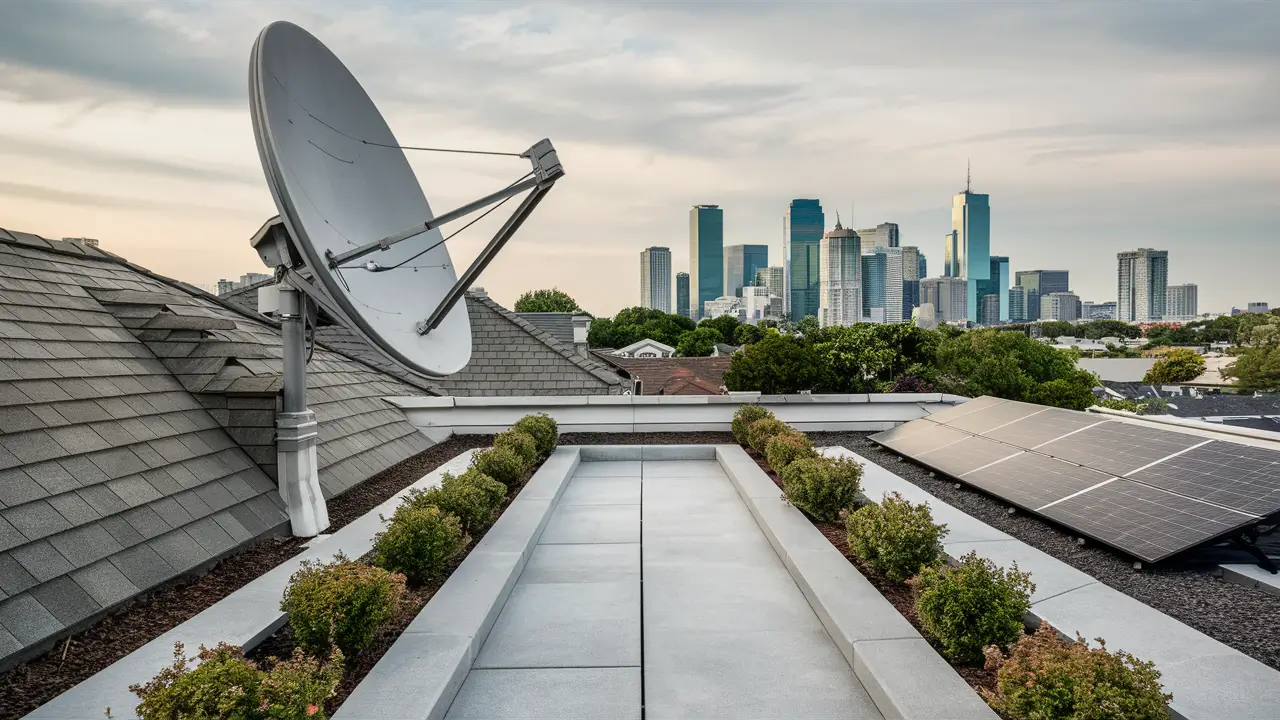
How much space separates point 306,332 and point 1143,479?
350 inches

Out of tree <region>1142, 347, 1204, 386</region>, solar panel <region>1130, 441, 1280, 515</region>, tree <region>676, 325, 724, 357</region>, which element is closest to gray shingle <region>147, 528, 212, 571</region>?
solar panel <region>1130, 441, 1280, 515</region>

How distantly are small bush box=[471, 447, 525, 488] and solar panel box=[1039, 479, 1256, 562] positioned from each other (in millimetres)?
6467

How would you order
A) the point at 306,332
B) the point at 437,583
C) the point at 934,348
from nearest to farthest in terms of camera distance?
the point at 437,583
the point at 306,332
the point at 934,348

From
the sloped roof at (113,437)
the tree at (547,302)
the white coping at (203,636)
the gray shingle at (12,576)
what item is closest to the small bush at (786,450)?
the white coping at (203,636)

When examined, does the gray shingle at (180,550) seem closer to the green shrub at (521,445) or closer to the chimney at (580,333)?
the green shrub at (521,445)

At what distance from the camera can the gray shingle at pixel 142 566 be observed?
4934mm

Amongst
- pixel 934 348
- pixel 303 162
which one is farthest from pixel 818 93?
pixel 934 348

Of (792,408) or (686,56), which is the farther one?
(686,56)

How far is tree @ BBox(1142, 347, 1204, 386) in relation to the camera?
78000 mm

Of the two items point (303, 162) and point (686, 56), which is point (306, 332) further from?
point (686, 56)

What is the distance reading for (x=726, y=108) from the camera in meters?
20.4

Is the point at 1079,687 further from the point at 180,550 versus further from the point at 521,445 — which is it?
the point at 521,445

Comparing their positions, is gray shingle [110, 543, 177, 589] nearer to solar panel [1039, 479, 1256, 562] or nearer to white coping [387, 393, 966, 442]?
solar panel [1039, 479, 1256, 562]

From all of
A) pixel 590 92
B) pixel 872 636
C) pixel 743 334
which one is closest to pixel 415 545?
pixel 872 636
